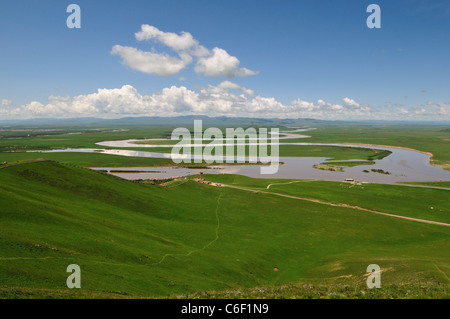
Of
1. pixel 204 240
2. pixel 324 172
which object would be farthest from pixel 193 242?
pixel 324 172

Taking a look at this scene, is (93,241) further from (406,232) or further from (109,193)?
(406,232)

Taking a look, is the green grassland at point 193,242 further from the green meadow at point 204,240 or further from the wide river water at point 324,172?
the wide river water at point 324,172

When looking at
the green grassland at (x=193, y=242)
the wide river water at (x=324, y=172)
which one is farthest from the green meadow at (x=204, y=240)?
the wide river water at (x=324, y=172)

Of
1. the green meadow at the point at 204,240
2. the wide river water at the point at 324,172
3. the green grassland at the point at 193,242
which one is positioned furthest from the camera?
the wide river water at the point at 324,172

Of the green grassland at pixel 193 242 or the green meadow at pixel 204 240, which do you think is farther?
the green grassland at pixel 193 242

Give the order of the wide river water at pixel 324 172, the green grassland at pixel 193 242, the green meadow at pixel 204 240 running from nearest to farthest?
the green meadow at pixel 204 240
the green grassland at pixel 193 242
the wide river water at pixel 324 172

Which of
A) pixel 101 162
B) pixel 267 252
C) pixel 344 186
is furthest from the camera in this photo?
pixel 101 162

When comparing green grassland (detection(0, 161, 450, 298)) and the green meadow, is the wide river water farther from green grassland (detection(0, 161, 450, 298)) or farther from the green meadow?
green grassland (detection(0, 161, 450, 298))

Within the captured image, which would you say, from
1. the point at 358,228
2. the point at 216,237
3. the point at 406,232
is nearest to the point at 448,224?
the point at 406,232
